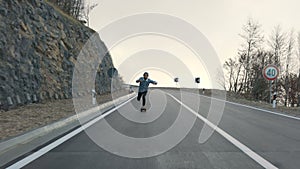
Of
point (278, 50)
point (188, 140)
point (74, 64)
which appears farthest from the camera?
point (278, 50)

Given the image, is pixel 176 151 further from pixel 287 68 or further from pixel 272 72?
pixel 287 68

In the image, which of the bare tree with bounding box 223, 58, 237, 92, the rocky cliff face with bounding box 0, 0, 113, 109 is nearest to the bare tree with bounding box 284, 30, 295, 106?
the bare tree with bounding box 223, 58, 237, 92

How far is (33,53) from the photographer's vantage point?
53.9 feet

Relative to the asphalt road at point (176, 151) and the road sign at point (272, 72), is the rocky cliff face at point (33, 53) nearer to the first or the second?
the asphalt road at point (176, 151)

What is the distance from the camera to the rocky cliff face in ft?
43.8

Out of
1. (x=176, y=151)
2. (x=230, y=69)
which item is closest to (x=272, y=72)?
(x=176, y=151)

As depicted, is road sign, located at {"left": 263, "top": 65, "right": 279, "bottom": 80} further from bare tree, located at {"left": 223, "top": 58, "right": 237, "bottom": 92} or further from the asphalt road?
bare tree, located at {"left": 223, "top": 58, "right": 237, "bottom": 92}

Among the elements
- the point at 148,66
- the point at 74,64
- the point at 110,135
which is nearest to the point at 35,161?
the point at 110,135

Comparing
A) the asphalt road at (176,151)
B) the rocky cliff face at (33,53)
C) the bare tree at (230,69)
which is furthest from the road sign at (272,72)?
the bare tree at (230,69)

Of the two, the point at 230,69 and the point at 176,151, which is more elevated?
the point at 230,69

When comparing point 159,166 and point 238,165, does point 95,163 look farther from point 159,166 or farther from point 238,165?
point 238,165

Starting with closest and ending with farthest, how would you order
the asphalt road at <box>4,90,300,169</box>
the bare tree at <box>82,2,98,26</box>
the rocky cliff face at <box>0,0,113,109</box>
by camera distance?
the asphalt road at <box>4,90,300,169</box> < the rocky cliff face at <box>0,0,113,109</box> < the bare tree at <box>82,2,98,26</box>

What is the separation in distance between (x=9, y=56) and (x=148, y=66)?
8.13 m

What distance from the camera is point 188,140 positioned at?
7391 mm
